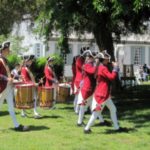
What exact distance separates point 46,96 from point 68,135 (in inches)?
146

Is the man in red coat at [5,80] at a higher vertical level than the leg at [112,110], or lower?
higher

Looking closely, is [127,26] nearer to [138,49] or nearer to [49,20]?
[49,20]

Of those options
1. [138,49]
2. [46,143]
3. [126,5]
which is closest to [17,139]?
[46,143]

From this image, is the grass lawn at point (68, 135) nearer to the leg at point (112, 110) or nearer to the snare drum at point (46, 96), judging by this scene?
the leg at point (112, 110)

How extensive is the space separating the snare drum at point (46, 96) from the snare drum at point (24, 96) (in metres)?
1.79

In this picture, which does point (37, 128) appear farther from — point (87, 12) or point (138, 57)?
point (138, 57)

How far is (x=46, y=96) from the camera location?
1534cm

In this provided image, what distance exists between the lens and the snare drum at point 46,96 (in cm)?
1533

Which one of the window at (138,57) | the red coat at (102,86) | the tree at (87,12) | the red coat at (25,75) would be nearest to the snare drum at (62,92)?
the tree at (87,12)

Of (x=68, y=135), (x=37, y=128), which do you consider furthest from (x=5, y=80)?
(x=68, y=135)

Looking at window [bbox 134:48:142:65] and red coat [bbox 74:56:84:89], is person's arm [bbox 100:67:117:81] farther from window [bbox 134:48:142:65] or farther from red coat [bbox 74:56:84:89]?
window [bbox 134:48:142:65]

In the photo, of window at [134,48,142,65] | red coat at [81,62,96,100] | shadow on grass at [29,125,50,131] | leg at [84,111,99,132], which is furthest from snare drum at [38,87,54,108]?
window at [134,48,142,65]

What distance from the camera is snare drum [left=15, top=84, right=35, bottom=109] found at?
13.4m

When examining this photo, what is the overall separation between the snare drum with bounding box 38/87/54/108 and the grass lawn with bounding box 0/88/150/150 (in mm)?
358
